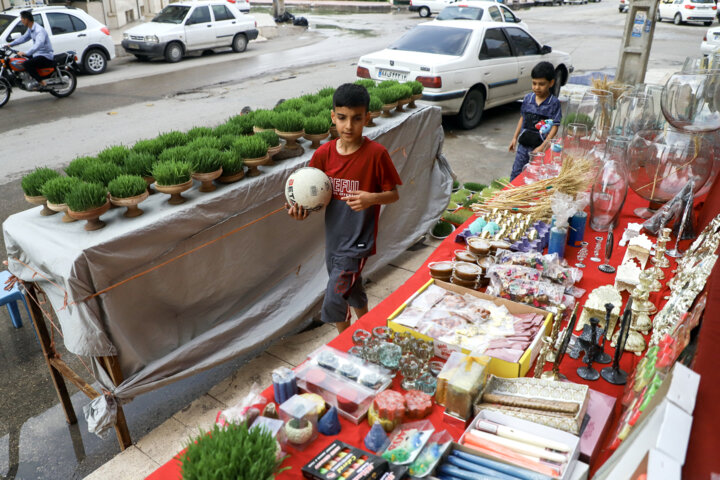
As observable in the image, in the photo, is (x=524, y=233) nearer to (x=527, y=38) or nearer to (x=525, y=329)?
(x=525, y=329)

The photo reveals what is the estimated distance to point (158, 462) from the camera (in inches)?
106

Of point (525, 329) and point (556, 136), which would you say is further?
→ point (556, 136)

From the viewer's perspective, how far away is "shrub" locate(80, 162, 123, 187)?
9.32 ft

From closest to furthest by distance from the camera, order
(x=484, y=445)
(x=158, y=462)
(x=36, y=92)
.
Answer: (x=484, y=445) < (x=158, y=462) < (x=36, y=92)

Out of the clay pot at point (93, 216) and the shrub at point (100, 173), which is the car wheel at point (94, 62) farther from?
the clay pot at point (93, 216)

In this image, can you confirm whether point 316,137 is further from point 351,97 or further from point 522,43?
point 522,43

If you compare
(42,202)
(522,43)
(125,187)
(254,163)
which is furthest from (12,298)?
(522,43)

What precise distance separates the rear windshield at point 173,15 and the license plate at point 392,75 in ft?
27.4

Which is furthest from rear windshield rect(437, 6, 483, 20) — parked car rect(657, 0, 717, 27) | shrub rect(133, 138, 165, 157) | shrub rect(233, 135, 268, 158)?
parked car rect(657, 0, 717, 27)

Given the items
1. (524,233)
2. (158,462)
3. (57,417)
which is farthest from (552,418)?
(57,417)

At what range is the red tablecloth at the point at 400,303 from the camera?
1631mm

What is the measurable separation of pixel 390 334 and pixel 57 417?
2306mm

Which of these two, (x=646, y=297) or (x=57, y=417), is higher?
(x=646, y=297)

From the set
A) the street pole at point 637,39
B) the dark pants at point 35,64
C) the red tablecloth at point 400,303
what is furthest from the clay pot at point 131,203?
the dark pants at point 35,64
